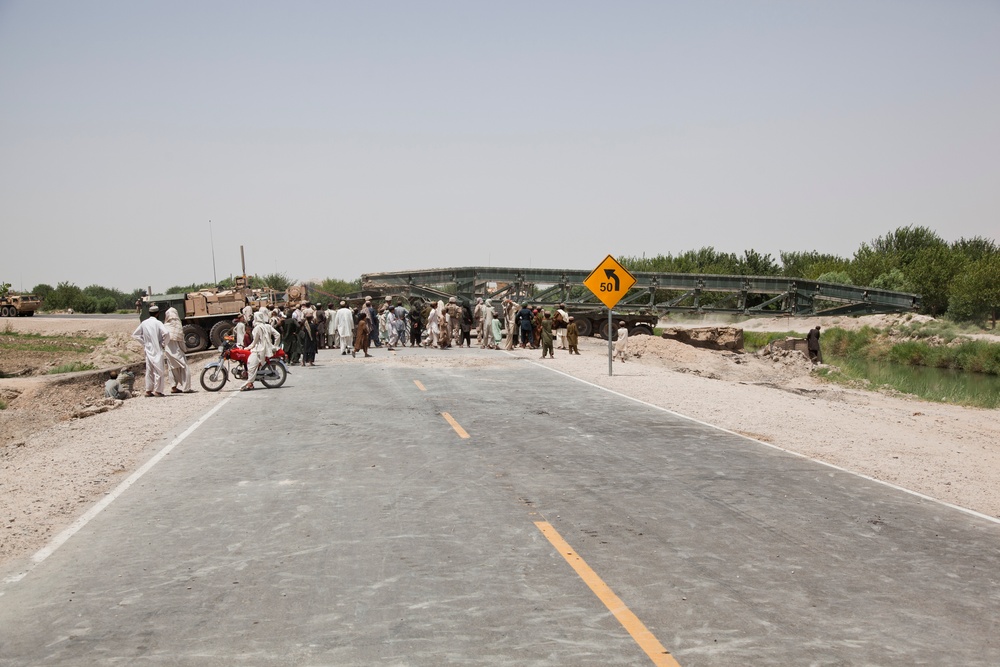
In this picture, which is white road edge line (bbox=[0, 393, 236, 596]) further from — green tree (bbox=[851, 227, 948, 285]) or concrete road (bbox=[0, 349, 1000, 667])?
green tree (bbox=[851, 227, 948, 285])

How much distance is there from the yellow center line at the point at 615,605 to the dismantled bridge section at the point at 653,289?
38728 millimetres

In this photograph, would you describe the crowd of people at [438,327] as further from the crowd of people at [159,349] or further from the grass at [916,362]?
the grass at [916,362]

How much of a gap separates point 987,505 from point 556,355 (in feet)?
72.4

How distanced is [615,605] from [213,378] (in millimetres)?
15697

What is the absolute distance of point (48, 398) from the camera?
68.7 ft

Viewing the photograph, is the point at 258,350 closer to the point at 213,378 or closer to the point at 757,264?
the point at 213,378

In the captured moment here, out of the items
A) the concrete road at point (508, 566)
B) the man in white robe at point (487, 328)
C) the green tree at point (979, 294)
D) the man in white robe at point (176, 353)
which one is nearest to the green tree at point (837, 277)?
the green tree at point (979, 294)

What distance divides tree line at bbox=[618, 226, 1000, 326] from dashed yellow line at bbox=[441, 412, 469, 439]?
157 feet

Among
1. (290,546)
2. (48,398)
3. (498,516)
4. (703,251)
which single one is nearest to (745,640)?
(498,516)

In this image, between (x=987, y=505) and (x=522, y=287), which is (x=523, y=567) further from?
(x=522, y=287)

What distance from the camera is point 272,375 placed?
19.3 metres

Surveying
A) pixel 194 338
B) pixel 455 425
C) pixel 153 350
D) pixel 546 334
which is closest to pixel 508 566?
pixel 455 425

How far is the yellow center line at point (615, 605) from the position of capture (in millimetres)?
4602

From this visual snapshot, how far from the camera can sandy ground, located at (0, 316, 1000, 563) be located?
8.91 m
